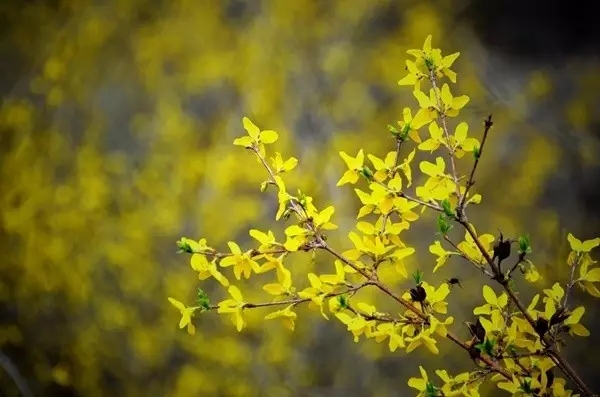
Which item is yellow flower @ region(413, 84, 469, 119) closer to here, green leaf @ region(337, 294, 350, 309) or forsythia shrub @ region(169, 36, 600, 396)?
forsythia shrub @ region(169, 36, 600, 396)

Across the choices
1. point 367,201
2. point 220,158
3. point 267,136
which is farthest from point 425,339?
point 220,158

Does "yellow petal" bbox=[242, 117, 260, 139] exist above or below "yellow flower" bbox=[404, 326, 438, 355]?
above

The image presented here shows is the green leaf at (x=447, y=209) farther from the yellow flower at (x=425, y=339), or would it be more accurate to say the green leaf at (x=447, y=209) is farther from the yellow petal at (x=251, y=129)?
the yellow petal at (x=251, y=129)

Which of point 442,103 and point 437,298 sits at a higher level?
point 442,103

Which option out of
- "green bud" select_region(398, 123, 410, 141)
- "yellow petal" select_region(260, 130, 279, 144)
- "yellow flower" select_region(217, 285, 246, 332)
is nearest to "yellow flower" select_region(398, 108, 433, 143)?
"green bud" select_region(398, 123, 410, 141)

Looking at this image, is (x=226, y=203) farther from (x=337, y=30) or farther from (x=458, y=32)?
(x=458, y=32)

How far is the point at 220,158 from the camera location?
Answer: 1.17m

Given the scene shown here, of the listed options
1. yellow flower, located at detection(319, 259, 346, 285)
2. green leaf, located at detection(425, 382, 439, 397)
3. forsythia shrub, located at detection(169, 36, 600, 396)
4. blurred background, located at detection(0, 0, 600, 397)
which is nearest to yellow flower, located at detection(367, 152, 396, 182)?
forsythia shrub, located at detection(169, 36, 600, 396)

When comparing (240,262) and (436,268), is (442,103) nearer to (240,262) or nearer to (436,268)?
(436,268)

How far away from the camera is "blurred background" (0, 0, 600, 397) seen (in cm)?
101

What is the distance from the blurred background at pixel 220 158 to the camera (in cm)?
101

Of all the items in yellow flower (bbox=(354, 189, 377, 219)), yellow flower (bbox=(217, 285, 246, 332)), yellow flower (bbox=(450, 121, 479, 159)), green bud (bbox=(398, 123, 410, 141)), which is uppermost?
green bud (bbox=(398, 123, 410, 141))

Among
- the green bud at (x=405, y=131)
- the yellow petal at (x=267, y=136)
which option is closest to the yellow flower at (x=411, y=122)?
the green bud at (x=405, y=131)

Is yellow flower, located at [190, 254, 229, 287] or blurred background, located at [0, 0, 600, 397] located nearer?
yellow flower, located at [190, 254, 229, 287]
